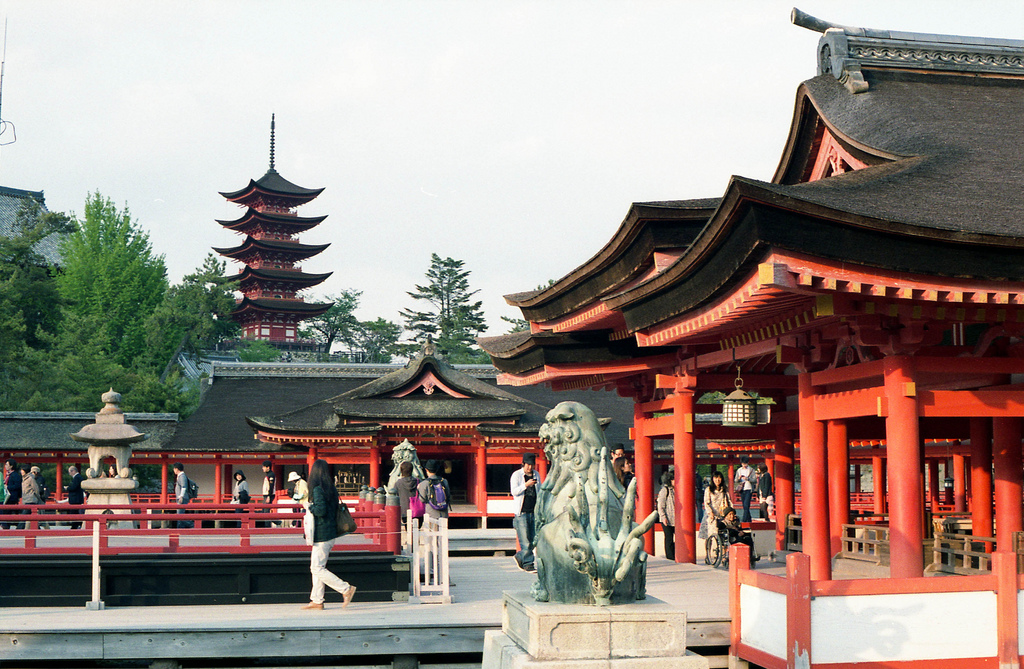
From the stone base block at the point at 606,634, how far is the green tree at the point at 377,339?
237 feet

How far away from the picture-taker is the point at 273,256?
7262 centimetres

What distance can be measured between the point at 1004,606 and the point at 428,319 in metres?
72.3

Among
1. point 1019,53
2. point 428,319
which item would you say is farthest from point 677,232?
point 428,319

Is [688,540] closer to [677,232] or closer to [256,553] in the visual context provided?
[677,232]

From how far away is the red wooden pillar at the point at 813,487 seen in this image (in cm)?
1292

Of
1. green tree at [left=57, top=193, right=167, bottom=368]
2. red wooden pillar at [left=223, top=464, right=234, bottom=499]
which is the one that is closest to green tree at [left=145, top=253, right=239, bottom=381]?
green tree at [left=57, top=193, right=167, bottom=368]

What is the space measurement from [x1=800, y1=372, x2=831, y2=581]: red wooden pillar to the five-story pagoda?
199 feet

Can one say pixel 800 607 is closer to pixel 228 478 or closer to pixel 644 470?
pixel 644 470

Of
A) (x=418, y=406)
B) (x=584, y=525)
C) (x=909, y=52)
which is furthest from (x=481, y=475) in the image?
(x=584, y=525)

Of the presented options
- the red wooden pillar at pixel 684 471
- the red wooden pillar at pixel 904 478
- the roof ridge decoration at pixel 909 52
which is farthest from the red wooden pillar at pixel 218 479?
the red wooden pillar at pixel 904 478

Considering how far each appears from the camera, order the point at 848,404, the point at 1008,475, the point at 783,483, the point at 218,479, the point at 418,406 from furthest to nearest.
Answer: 1. the point at 218,479
2. the point at 418,406
3. the point at 783,483
4. the point at 1008,475
5. the point at 848,404

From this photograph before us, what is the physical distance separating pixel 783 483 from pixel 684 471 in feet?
12.2

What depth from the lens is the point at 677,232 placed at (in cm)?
1503

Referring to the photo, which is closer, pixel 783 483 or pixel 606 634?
pixel 606 634
